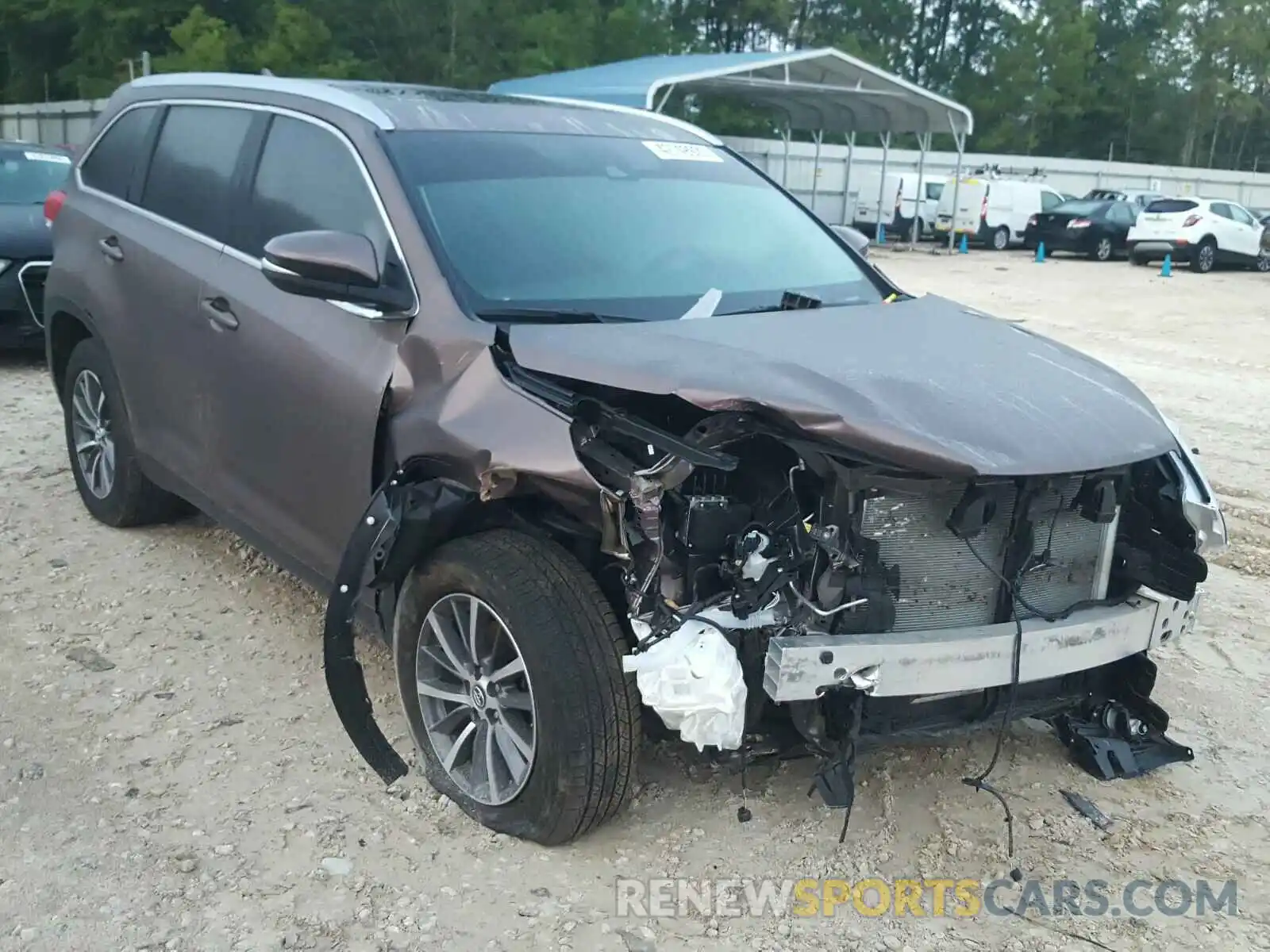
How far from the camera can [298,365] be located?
3611 mm

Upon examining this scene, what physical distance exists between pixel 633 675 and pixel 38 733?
1.99 metres

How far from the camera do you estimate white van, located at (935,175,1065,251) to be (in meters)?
29.1

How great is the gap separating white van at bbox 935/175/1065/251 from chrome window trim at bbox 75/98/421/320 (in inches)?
1027

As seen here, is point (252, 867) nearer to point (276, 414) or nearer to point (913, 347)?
point (276, 414)

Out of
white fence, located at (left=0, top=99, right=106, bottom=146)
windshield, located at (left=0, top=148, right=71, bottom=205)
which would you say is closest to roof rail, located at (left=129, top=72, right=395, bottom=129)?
windshield, located at (left=0, top=148, right=71, bottom=205)

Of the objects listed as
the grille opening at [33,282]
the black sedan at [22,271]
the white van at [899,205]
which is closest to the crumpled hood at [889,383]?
the black sedan at [22,271]

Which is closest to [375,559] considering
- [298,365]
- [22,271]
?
[298,365]

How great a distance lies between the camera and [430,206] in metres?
3.49

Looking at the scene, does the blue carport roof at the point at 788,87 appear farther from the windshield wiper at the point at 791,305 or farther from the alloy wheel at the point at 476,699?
the alloy wheel at the point at 476,699

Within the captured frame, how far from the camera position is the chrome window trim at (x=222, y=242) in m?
3.39

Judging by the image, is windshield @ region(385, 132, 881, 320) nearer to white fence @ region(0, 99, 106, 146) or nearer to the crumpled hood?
the crumpled hood

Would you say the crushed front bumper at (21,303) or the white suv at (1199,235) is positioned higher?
the crushed front bumper at (21,303)

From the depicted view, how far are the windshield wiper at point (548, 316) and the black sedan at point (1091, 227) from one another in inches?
1026

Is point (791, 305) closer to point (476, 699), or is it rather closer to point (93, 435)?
point (476, 699)
